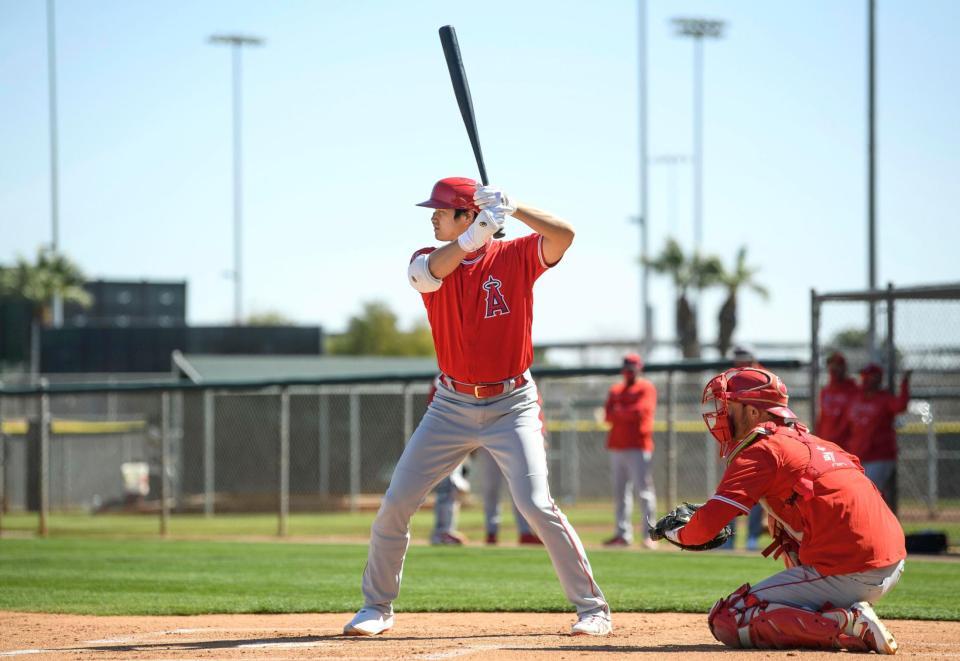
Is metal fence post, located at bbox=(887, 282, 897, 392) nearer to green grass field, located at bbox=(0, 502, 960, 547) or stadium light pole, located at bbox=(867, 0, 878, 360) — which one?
green grass field, located at bbox=(0, 502, 960, 547)

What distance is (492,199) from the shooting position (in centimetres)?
607

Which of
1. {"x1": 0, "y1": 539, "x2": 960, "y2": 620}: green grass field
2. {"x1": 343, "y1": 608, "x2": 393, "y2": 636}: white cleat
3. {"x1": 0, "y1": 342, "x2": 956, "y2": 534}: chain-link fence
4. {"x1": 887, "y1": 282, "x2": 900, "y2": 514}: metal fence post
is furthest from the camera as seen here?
{"x1": 0, "y1": 342, "x2": 956, "y2": 534}: chain-link fence

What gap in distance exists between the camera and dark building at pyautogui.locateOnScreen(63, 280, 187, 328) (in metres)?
56.3

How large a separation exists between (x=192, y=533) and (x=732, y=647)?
43.2 ft

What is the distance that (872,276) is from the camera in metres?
20.3

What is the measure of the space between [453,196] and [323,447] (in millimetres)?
19642

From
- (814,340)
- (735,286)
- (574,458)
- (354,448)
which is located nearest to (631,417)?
(814,340)

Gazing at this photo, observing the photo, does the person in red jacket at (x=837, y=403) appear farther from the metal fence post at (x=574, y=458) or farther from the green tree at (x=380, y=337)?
the green tree at (x=380, y=337)

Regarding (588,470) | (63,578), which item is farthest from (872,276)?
(63,578)

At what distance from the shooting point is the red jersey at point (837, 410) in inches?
517

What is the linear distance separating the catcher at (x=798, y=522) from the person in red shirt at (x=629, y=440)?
28.2 ft

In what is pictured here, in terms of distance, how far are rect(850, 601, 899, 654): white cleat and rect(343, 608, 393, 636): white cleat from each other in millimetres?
2403

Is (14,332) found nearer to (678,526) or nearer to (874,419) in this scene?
(874,419)

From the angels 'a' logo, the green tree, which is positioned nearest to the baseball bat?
the angels 'a' logo
